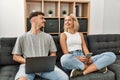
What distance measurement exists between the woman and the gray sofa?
0.29 feet

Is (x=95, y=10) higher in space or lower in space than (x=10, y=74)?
higher

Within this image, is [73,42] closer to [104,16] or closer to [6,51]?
[6,51]

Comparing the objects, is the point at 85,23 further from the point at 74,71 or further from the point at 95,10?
the point at 74,71

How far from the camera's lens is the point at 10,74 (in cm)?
226

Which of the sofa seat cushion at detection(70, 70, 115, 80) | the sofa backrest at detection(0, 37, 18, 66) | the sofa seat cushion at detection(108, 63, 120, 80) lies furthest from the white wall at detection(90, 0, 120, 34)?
the sofa backrest at detection(0, 37, 18, 66)

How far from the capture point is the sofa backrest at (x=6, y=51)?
8.54 ft

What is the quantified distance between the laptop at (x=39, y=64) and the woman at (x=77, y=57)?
0.27 m

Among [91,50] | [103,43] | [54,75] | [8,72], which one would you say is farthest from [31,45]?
[103,43]

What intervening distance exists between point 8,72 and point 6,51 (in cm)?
39

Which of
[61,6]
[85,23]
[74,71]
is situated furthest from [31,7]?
[74,71]

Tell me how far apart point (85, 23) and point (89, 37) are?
1.00 meters

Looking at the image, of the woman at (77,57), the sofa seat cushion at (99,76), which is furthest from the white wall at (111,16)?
the sofa seat cushion at (99,76)

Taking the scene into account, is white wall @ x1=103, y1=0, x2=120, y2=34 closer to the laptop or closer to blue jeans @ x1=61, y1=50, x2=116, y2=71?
blue jeans @ x1=61, y1=50, x2=116, y2=71

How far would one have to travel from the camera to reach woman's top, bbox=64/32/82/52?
2.73 m
